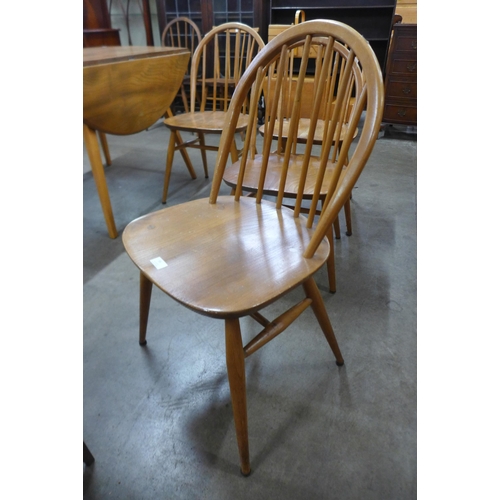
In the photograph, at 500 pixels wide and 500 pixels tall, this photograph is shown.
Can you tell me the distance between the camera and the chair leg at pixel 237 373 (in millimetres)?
683

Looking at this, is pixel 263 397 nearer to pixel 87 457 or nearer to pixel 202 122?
pixel 87 457

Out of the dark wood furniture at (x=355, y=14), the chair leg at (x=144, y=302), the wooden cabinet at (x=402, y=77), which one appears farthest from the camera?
the dark wood furniture at (x=355, y=14)

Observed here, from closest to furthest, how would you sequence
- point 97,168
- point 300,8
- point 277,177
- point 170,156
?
point 277,177
point 97,168
point 170,156
point 300,8

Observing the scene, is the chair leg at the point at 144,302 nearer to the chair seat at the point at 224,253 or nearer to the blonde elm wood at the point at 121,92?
the chair seat at the point at 224,253

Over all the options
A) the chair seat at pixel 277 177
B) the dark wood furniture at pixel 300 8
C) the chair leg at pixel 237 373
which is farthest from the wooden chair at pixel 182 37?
the chair leg at pixel 237 373

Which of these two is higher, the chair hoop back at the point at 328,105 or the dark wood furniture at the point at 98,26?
the dark wood furniture at the point at 98,26

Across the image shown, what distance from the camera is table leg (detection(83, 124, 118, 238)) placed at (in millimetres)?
1582

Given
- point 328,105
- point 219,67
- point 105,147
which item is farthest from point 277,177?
point 219,67

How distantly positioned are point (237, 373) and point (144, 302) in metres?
0.43

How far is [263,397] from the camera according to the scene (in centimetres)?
98

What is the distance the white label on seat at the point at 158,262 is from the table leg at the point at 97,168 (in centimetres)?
106

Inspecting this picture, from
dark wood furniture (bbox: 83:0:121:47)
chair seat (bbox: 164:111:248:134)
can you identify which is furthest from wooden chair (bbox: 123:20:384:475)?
dark wood furniture (bbox: 83:0:121:47)

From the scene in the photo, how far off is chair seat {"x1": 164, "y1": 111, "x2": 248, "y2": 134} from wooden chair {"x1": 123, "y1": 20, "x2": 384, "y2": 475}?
2.35ft

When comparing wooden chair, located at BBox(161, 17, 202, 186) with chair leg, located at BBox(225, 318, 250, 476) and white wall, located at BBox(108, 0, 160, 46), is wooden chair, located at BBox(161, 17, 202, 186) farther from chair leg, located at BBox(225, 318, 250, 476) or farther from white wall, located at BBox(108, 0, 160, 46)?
chair leg, located at BBox(225, 318, 250, 476)
